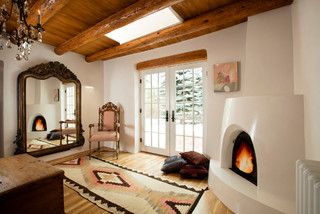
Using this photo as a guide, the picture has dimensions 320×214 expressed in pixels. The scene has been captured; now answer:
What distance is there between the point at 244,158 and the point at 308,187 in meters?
1.25

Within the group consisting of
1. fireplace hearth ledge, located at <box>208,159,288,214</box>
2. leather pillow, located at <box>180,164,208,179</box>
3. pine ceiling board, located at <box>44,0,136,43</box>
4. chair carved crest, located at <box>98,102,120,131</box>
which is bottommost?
leather pillow, located at <box>180,164,208,179</box>

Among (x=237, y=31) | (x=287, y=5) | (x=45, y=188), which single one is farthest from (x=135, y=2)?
(x=45, y=188)

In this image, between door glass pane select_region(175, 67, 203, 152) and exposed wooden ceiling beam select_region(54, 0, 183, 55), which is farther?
door glass pane select_region(175, 67, 203, 152)

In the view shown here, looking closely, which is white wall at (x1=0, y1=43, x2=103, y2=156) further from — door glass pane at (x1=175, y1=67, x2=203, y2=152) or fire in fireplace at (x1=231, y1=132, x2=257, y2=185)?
fire in fireplace at (x1=231, y1=132, x2=257, y2=185)

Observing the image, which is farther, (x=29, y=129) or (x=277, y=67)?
(x=29, y=129)

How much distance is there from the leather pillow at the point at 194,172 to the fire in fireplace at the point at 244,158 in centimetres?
55

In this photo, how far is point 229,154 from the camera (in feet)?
7.80

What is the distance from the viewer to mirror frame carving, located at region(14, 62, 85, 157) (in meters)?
3.09

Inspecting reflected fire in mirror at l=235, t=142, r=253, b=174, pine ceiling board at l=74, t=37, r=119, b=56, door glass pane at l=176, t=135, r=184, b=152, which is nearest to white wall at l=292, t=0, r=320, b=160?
reflected fire in mirror at l=235, t=142, r=253, b=174

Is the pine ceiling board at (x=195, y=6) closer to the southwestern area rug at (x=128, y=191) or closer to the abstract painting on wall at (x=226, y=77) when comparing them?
the abstract painting on wall at (x=226, y=77)

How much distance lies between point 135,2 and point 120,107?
2.66 m

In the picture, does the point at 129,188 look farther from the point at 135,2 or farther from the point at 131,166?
the point at 135,2

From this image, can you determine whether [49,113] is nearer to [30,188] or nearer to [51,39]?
[51,39]

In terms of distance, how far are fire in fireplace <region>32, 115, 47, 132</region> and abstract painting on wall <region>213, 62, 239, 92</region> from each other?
134 inches
